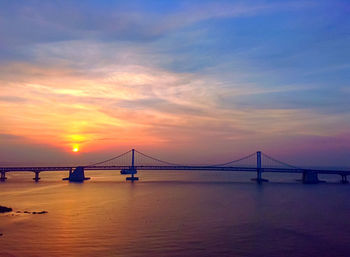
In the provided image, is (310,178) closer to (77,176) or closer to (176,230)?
(77,176)

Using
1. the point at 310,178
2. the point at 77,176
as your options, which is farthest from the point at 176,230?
the point at 310,178

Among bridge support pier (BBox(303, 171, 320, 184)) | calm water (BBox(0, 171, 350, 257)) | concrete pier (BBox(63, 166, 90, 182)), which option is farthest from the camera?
concrete pier (BBox(63, 166, 90, 182))

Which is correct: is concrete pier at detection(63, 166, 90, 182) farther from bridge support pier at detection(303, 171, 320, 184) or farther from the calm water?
bridge support pier at detection(303, 171, 320, 184)

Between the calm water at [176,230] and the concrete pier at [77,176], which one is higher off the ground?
the concrete pier at [77,176]

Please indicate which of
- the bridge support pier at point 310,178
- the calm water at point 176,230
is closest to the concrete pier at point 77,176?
the calm water at point 176,230

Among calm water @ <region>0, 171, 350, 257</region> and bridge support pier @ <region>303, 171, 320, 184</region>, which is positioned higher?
bridge support pier @ <region>303, 171, 320, 184</region>

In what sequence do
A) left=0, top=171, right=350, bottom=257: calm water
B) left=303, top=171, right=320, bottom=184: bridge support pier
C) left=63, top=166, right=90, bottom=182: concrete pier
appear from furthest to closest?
left=63, top=166, right=90, bottom=182: concrete pier
left=303, top=171, right=320, bottom=184: bridge support pier
left=0, top=171, right=350, bottom=257: calm water

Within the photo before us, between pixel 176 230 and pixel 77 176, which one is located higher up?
pixel 77 176

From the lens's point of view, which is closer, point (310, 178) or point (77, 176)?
point (310, 178)

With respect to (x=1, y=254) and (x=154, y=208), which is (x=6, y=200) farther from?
(x=1, y=254)

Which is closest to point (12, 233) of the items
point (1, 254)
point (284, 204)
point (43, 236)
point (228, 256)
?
point (43, 236)

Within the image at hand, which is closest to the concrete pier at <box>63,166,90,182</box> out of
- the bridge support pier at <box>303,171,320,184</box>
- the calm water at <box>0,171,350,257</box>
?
the calm water at <box>0,171,350,257</box>

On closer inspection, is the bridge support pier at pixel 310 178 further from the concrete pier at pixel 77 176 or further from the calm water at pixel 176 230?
the concrete pier at pixel 77 176
